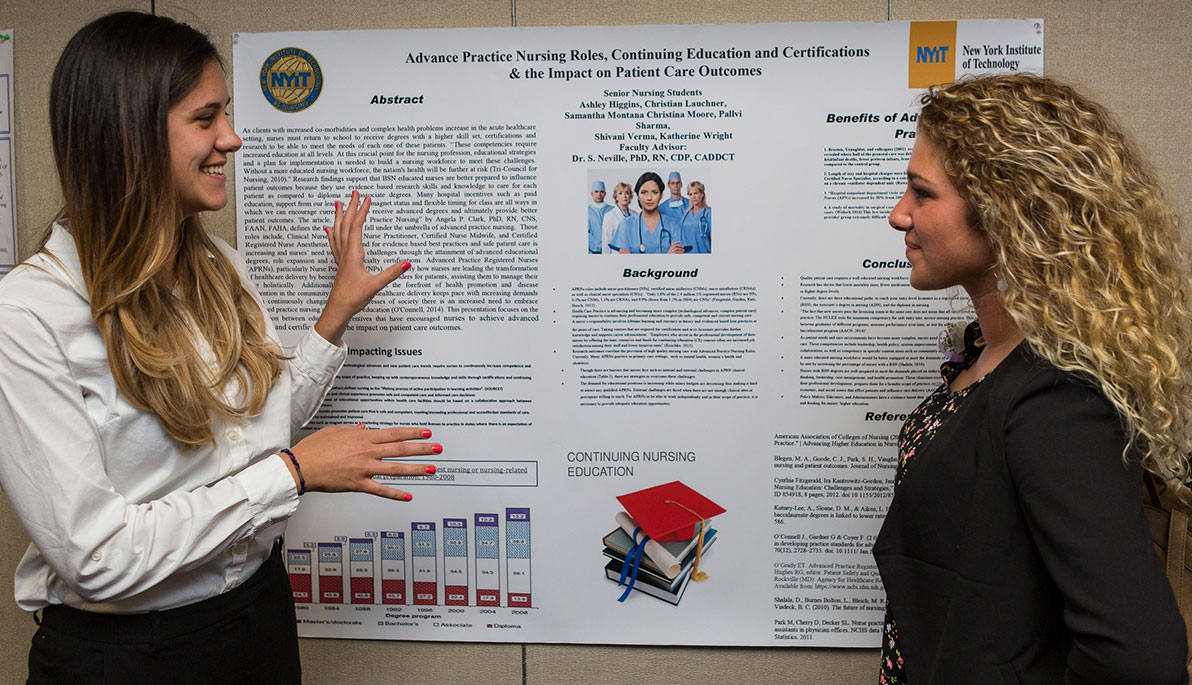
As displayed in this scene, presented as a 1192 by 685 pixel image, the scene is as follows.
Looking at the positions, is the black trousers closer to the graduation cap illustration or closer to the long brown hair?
the long brown hair

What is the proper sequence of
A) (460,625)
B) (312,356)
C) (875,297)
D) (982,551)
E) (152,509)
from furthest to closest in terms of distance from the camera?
(460,625), (875,297), (312,356), (152,509), (982,551)

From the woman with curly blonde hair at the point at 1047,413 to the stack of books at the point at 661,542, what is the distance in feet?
2.24

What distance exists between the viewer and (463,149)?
1764 millimetres

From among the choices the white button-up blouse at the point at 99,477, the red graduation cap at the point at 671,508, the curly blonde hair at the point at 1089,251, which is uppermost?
the curly blonde hair at the point at 1089,251

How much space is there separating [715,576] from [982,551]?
88 centimetres

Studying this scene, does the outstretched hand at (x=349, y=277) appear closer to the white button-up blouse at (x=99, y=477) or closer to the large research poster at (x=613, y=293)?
the large research poster at (x=613, y=293)

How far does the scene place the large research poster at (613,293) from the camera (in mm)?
1722

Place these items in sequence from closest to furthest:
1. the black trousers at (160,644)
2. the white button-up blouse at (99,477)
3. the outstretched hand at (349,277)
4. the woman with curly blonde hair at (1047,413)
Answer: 1. the woman with curly blonde hair at (1047,413)
2. the white button-up blouse at (99,477)
3. the black trousers at (160,644)
4. the outstretched hand at (349,277)

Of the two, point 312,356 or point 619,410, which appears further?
point 619,410

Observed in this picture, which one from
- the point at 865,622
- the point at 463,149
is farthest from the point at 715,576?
the point at 463,149

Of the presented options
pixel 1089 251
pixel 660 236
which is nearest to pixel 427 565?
pixel 660 236

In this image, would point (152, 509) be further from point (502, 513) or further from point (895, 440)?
point (895, 440)

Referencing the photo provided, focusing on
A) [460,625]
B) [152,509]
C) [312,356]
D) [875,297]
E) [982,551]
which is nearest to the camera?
[982,551]

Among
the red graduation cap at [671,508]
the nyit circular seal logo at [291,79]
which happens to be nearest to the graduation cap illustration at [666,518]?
the red graduation cap at [671,508]
